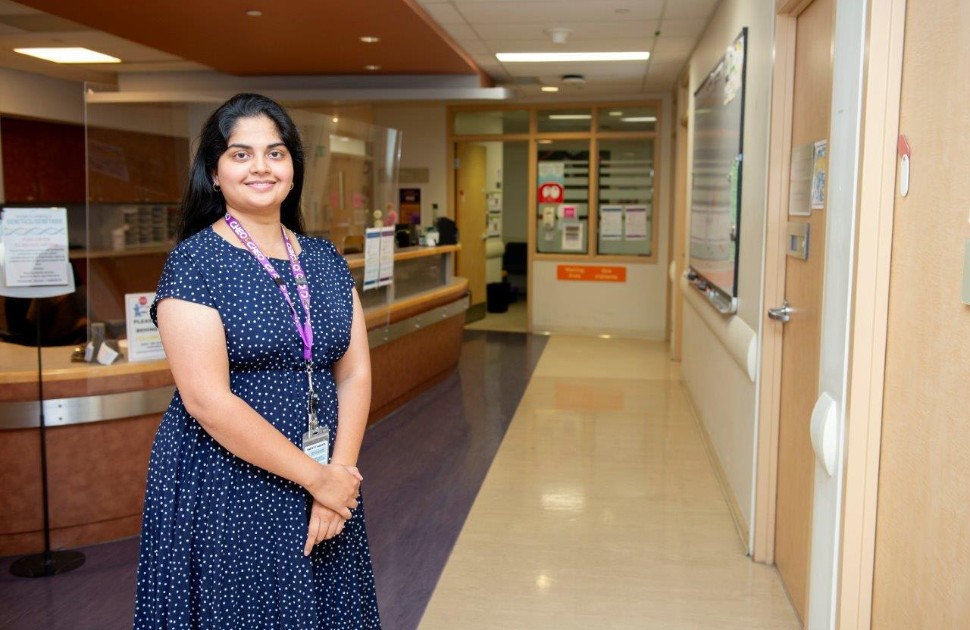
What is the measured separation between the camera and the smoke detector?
6055 millimetres

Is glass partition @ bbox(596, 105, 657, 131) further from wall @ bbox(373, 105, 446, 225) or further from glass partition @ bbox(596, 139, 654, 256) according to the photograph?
wall @ bbox(373, 105, 446, 225)

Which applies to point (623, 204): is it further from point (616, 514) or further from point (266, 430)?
point (266, 430)

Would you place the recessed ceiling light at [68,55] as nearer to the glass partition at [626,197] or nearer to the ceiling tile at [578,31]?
the ceiling tile at [578,31]

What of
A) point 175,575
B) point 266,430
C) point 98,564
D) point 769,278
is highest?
point 769,278

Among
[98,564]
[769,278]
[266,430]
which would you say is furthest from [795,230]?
[98,564]

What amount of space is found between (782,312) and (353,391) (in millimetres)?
2084

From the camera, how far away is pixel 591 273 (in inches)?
396

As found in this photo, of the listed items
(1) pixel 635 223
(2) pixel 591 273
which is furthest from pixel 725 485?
(1) pixel 635 223

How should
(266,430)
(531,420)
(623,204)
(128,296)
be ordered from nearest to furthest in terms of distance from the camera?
(266,430), (128,296), (531,420), (623,204)

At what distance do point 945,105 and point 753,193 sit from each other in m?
2.17

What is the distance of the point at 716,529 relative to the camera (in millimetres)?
4035

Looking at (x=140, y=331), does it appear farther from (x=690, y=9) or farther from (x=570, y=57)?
(x=570, y=57)

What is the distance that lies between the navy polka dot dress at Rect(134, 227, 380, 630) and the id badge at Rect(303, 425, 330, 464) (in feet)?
0.09

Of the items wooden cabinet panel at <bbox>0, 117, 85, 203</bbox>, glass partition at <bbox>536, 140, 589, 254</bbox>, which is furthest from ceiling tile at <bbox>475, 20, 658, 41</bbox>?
wooden cabinet panel at <bbox>0, 117, 85, 203</bbox>
